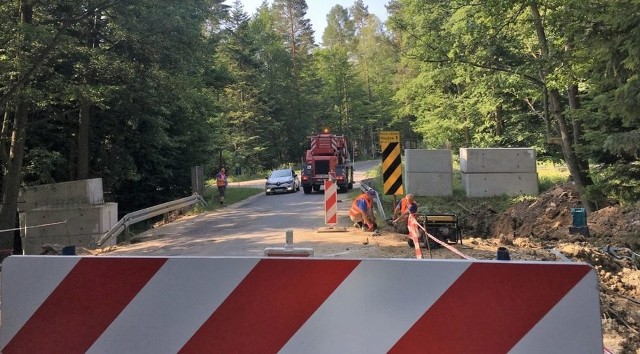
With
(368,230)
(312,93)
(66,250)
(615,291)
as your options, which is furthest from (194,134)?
(312,93)

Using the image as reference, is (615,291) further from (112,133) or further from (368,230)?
(112,133)

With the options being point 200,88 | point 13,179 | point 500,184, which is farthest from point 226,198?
point 500,184

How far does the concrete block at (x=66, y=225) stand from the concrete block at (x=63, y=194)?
39 cm

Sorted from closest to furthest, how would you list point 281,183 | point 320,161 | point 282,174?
point 320,161 → point 281,183 → point 282,174

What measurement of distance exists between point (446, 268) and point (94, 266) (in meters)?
1.74

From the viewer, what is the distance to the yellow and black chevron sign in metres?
12.8

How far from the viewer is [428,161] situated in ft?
70.5

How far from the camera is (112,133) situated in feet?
80.1

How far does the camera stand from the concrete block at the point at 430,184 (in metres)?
21.5

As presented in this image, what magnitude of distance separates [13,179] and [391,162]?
14027mm

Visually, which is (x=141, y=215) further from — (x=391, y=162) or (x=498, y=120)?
(x=498, y=120)

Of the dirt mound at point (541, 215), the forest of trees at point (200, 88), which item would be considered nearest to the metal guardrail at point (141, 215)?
the forest of trees at point (200, 88)

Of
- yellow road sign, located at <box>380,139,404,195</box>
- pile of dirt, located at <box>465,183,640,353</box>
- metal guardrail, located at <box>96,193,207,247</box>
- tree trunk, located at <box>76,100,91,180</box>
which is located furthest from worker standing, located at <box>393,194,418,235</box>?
tree trunk, located at <box>76,100,91,180</box>

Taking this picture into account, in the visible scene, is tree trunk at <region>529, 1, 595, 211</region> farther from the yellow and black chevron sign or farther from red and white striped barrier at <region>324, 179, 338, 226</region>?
red and white striped barrier at <region>324, 179, 338, 226</region>
